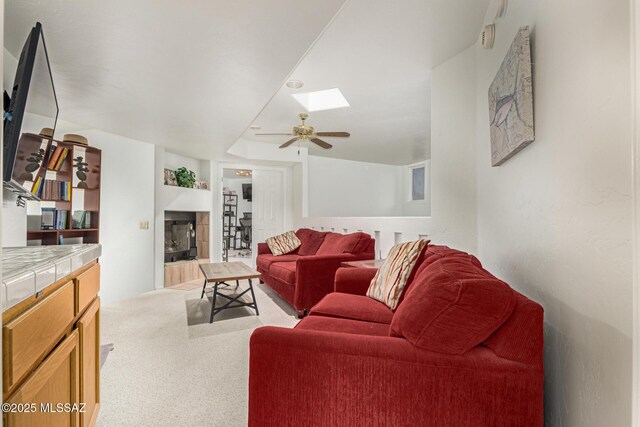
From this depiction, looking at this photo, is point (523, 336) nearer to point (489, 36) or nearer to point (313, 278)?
point (489, 36)

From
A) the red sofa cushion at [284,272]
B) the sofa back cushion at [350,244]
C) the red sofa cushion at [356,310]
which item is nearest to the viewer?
the red sofa cushion at [356,310]

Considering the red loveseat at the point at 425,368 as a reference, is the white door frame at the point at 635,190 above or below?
above

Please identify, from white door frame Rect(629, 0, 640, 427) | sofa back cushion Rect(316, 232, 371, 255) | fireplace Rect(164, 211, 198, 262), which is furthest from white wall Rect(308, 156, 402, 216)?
white door frame Rect(629, 0, 640, 427)

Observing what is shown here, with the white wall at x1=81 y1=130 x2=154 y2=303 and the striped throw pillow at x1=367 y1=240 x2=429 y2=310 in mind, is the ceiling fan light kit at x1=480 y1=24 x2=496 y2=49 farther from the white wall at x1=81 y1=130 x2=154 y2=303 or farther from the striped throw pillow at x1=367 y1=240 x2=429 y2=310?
the white wall at x1=81 y1=130 x2=154 y2=303

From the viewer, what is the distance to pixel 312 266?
3154 mm

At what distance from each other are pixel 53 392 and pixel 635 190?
5.46 ft

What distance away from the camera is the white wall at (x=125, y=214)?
374 cm

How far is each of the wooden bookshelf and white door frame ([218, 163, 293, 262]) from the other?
216 centimetres

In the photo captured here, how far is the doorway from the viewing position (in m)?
8.71

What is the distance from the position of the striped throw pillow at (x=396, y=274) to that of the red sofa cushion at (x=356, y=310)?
0.21 feet

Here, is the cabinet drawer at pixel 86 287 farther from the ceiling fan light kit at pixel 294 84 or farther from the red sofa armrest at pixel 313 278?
the ceiling fan light kit at pixel 294 84

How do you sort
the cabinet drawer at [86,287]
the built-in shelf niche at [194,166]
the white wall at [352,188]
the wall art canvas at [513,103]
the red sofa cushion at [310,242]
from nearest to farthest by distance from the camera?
the cabinet drawer at [86,287] → the wall art canvas at [513,103] → the red sofa cushion at [310,242] → the built-in shelf niche at [194,166] → the white wall at [352,188]

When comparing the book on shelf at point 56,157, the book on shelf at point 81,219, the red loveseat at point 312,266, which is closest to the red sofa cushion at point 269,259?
the red loveseat at point 312,266

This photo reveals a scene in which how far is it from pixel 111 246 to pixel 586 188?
15.2 feet
